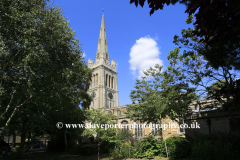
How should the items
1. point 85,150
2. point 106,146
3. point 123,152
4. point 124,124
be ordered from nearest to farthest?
point 123,152, point 106,146, point 85,150, point 124,124

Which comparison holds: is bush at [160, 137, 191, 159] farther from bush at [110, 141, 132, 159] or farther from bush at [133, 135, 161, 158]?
bush at [110, 141, 132, 159]

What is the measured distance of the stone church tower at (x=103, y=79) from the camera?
231ft

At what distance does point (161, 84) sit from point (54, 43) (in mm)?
12790

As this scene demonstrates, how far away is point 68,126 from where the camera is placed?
23688mm

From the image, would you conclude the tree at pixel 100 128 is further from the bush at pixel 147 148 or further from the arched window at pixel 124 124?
the arched window at pixel 124 124

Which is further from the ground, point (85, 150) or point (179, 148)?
point (179, 148)

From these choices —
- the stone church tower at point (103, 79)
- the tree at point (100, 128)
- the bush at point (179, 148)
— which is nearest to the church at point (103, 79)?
the stone church tower at point (103, 79)

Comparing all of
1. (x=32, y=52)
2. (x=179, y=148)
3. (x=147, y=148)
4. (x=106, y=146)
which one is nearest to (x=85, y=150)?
(x=106, y=146)

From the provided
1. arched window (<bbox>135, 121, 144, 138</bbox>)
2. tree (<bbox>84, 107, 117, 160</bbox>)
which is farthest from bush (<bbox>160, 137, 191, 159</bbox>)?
arched window (<bbox>135, 121, 144, 138</bbox>)

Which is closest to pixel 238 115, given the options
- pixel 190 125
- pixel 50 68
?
pixel 190 125

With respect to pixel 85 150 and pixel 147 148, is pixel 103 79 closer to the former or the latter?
pixel 85 150

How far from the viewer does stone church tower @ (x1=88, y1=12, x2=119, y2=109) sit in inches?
2776

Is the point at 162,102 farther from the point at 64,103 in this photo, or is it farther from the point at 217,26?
the point at 217,26

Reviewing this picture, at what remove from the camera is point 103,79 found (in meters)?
71.6
